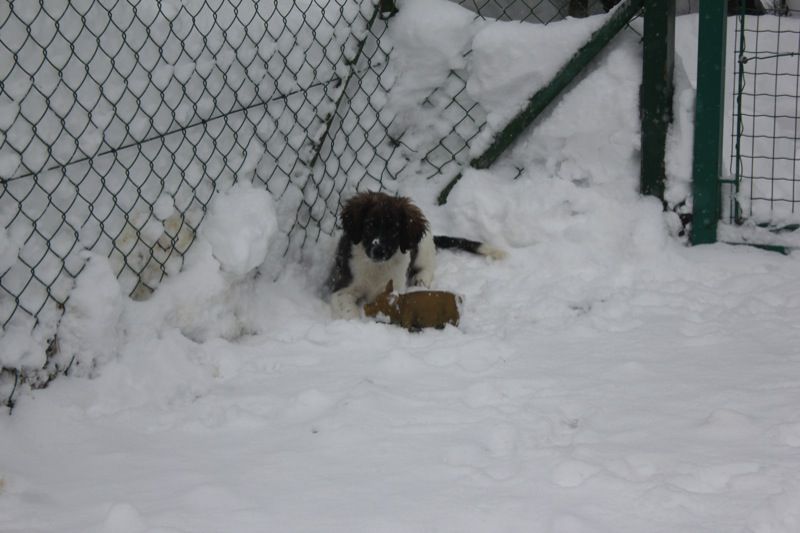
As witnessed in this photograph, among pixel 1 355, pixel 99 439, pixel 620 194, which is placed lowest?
pixel 99 439

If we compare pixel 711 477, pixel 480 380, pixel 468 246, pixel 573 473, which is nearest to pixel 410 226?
pixel 468 246

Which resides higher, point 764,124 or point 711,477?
point 764,124

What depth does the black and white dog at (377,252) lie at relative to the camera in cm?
511

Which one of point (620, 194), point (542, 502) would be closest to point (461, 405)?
point (542, 502)

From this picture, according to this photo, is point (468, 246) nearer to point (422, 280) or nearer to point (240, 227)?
point (422, 280)

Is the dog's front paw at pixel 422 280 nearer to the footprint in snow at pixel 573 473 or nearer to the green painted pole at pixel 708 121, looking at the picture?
the green painted pole at pixel 708 121

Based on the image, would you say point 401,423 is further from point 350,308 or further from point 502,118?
point 502,118

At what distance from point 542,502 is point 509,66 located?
328cm

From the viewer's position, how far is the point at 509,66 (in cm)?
562

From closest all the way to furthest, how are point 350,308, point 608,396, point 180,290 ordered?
point 608,396
point 180,290
point 350,308

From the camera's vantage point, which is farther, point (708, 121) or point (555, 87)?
point (555, 87)

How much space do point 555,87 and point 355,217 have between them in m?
1.39

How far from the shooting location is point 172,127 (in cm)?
465

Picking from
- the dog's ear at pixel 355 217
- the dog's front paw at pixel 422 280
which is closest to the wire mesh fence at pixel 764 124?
the dog's front paw at pixel 422 280
